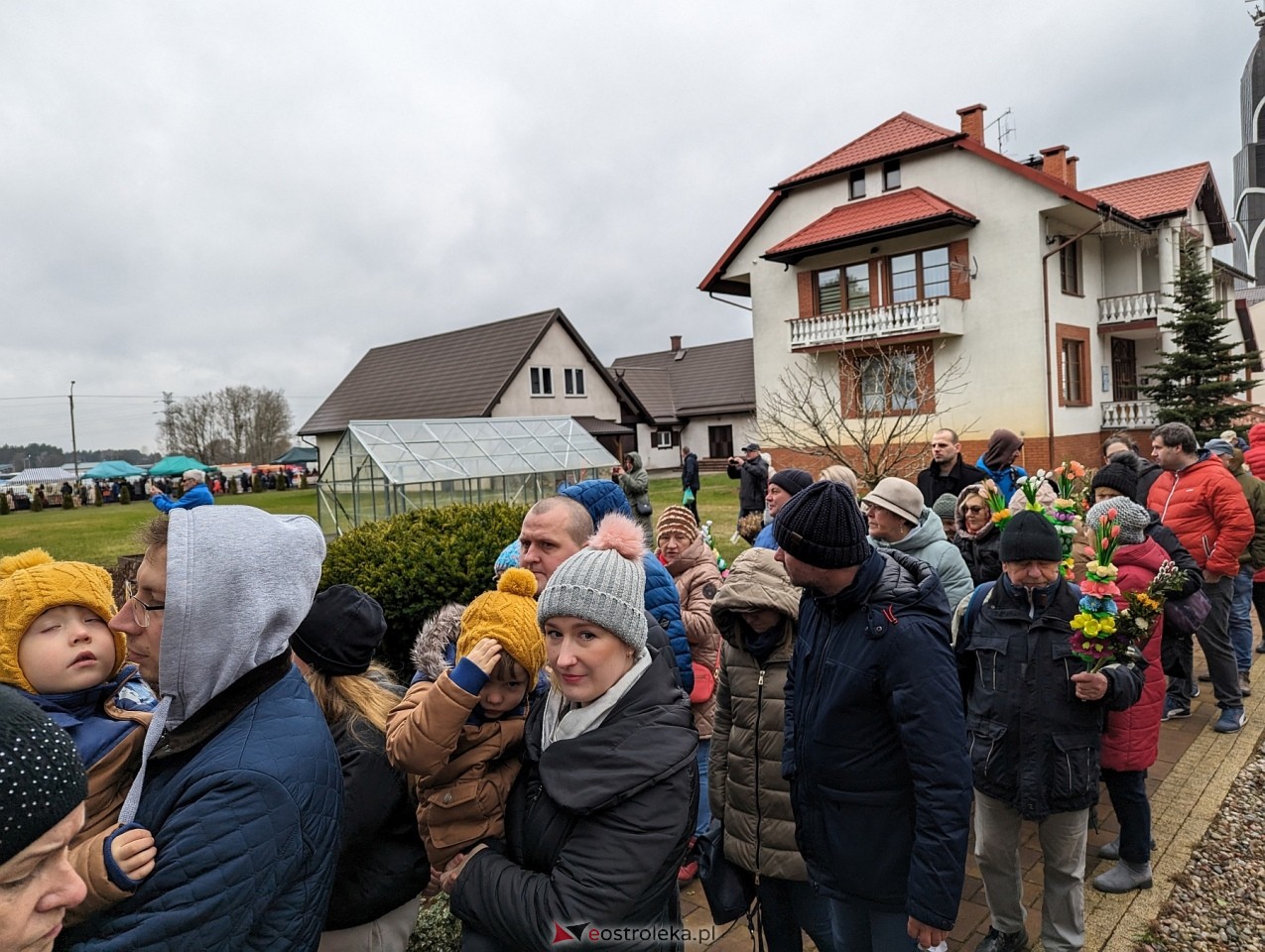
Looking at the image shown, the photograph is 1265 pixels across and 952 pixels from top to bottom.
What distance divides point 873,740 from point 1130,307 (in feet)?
79.6

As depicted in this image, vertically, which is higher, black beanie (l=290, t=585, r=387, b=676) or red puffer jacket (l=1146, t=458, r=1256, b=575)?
black beanie (l=290, t=585, r=387, b=676)

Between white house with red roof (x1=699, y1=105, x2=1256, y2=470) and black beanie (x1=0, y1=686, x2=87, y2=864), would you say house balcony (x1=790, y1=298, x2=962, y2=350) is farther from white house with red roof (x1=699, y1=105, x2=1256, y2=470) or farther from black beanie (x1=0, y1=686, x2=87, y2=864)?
black beanie (x1=0, y1=686, x2=87, y2=864)

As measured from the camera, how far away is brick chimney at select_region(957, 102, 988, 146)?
854 inches

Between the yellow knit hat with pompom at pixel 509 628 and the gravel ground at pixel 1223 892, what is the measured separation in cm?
331

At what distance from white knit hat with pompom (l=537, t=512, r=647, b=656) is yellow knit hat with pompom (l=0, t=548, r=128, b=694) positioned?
1.36 meters

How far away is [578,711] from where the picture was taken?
6.48ft

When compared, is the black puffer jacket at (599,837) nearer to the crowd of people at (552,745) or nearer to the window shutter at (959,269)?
the crowd of people at (552,745)

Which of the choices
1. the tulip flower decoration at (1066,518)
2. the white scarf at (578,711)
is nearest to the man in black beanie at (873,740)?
the white scarf at (578,711)

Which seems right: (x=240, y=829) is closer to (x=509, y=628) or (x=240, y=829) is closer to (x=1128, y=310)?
(x=509, y=628)

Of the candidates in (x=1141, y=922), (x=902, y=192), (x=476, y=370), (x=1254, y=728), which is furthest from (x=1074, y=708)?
(x=476, y=370)

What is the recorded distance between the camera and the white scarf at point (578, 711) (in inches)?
76.8

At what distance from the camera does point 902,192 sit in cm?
2148

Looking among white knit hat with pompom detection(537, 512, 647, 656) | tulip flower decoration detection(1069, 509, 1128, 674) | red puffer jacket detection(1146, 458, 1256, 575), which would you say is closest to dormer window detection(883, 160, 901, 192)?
red puffer jacket detection(1146, 458, 1256, 575)

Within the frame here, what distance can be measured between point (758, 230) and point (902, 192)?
15.8 ft
